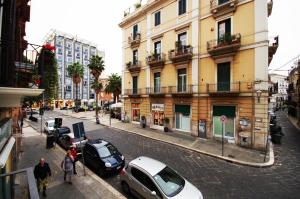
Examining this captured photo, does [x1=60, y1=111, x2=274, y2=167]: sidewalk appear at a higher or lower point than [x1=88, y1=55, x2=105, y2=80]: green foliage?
lower

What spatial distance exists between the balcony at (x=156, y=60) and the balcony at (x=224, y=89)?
A: 6.94 m

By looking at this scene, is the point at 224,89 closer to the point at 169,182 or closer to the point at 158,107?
the point at 158,107

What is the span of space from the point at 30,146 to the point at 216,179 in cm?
1566

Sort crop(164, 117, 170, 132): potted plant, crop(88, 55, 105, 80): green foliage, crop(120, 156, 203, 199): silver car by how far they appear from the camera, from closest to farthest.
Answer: crop(120, 156, 203, 199): silver car
crop(164, 117, 170, 132): potted plant
crop(88, 55, 105, 80): green foliage

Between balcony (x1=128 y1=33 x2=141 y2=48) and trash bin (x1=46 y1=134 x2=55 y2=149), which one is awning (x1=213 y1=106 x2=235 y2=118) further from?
trash bin (x1=46 y1=134 x2=55 y2=149)

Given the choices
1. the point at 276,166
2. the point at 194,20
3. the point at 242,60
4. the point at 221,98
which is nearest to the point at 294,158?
the point at 276,166

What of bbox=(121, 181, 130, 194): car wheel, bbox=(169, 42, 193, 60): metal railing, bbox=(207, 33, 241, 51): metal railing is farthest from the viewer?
bbox=(169, 42, 193, 60): metal railing

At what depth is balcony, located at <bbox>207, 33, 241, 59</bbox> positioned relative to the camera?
635 inches

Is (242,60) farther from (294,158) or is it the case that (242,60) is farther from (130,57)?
(130,57)

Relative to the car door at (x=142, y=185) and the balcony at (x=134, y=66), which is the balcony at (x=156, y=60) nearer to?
the balcony at (x=134, y=66)

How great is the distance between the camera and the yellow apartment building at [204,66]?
15.3 meters

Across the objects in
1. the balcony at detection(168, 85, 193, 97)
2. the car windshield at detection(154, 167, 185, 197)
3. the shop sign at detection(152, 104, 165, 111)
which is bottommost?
the car windshield at detection(154, 167, 185, 197)

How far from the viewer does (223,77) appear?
1747 centimetres

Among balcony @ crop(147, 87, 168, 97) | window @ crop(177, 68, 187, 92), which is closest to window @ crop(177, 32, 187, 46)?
window @ crop(177, 68, 187, 92)
